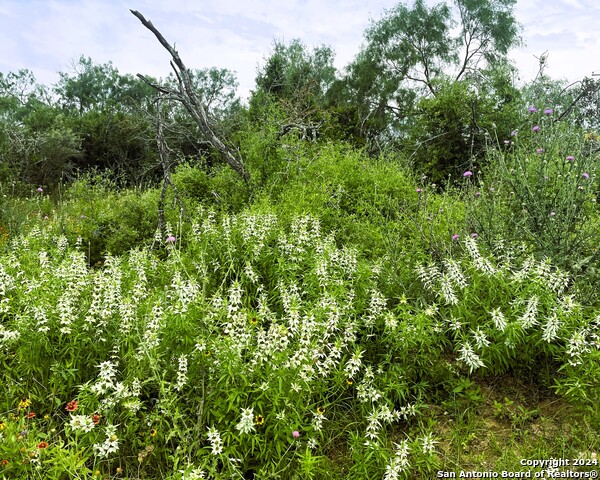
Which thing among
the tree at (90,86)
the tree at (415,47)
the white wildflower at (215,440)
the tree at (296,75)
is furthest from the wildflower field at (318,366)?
the tree at (90,86)

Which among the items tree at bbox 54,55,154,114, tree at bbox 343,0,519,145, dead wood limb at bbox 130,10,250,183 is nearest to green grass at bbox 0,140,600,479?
dead wood limb at bbox 130,10,250,183

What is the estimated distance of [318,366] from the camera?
255 centimetres

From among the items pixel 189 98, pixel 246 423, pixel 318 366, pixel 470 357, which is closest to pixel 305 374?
pixel 318 366

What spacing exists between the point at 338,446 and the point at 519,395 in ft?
4.11

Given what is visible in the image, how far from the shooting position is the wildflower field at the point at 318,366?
7.82 ft

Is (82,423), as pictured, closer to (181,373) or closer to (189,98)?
(181,373)

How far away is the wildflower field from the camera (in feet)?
7.82

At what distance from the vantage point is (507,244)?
374 cm

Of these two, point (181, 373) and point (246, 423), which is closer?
point (246, 423)

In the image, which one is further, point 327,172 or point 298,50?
point 298,50

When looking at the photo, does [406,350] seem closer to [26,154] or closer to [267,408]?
[267,408]

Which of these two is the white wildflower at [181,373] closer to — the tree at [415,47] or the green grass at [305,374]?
the green grass at [305,374]

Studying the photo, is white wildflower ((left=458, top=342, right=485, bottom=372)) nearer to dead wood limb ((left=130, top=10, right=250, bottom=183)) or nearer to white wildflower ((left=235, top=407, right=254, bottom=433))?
white wildflower ((left=235, top=407, right=254, bottom=433))

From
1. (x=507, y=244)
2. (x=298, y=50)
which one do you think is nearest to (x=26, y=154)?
(x=298, y=50)
